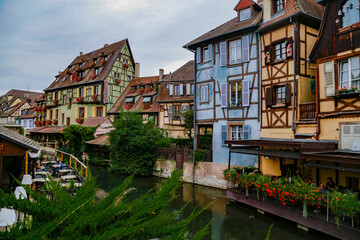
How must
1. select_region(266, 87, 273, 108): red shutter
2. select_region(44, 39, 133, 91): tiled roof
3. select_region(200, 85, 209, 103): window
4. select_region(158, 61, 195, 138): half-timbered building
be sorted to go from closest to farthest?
1. select_region(266, 87, 273, 108): red shutter
2. select_region(200, 85, 209, 103): window
3. select_region(158, 61, 195, 138): half-timbered building
4. select_region(44, 39, 133, 91): tiled roof

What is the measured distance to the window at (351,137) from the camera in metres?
10.5

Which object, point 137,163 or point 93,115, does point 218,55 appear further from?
point 93,115

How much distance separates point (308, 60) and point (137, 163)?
14.6 meters

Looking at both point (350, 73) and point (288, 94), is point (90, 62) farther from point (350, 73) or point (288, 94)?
point (350, 73)

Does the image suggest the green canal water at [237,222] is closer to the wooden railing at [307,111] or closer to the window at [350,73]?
the wooden railing at [307,111]

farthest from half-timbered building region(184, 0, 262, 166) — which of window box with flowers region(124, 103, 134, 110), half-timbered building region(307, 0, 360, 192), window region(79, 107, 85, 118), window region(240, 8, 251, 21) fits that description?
window region(79, 107, 85, 118)

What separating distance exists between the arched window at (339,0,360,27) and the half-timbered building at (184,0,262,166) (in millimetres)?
5046

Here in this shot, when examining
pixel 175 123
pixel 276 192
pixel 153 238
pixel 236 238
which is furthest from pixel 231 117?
pixel 153 238

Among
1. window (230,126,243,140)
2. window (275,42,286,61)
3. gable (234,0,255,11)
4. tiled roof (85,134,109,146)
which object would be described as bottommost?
tiled roof (85,134,109,146)

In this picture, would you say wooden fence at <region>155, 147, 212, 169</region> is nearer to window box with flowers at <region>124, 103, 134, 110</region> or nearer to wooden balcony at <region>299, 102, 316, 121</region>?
wooden balcony at <region>299, 102, 316, 121</region>

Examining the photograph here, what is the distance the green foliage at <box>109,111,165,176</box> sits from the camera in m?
21.2

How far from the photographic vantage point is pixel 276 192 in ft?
33.2

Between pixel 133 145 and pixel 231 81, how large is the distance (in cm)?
973

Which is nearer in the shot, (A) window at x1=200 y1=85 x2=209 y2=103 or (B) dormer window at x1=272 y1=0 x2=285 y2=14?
(B) dormer window at x1=272 y1=0 x2=285 y2=14
